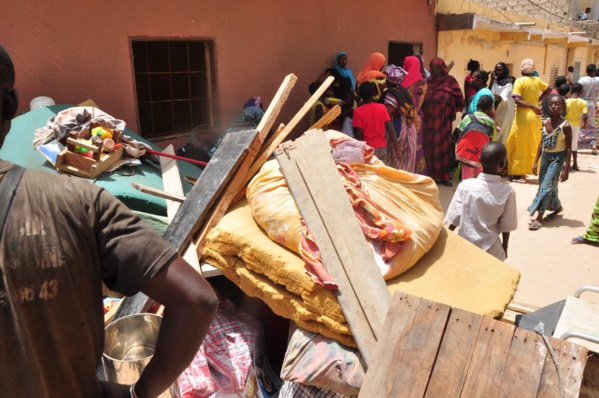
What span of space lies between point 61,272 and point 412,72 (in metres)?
7.19

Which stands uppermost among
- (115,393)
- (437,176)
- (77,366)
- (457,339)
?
(77,366)

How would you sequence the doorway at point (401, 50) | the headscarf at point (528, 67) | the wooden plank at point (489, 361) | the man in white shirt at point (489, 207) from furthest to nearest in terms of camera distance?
the doorway at point (401, 50)
the headscarf at point (528, 67)
the man in white shirt at point (489, 207)
the wooden plank at point (489, 361)

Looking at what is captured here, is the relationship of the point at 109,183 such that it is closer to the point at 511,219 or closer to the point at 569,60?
the point at 511,219

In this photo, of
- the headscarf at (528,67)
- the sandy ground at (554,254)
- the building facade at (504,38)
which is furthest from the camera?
the building facade at (504,38)

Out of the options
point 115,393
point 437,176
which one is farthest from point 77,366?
point 437,176

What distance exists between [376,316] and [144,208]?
82.8 inches

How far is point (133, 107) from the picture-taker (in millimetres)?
5184

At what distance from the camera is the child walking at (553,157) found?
5.86 metres

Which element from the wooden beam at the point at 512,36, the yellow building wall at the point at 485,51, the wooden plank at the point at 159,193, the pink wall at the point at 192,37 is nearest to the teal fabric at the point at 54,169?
the wooden plank at the point at 159,193

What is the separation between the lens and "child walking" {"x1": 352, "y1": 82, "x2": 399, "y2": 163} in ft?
19.7

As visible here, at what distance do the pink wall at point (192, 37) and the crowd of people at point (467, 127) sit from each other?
0.57 metres

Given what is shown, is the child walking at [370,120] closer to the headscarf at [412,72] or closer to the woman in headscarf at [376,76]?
the woman in headscarf at [376,76]

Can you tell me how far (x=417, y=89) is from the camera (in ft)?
24.3

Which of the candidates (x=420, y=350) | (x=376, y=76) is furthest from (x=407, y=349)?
(x=376, y=76)
